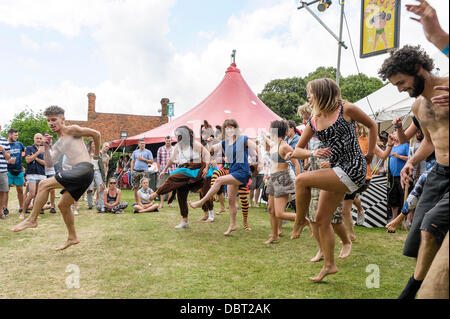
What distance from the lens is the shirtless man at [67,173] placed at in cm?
405

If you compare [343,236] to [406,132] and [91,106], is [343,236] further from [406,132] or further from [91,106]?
[91,106]

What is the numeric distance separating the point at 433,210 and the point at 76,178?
12.0 feet

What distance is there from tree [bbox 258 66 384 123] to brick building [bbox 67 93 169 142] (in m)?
12.6

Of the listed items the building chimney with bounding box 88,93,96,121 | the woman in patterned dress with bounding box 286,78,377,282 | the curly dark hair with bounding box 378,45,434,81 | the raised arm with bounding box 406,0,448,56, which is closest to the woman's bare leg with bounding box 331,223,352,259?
the woman in patterned dress with bounding box 286,78,377,282

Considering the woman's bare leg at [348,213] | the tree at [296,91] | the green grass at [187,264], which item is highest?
the tree at [296,91]

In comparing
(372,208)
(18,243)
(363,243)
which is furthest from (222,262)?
(372,208)

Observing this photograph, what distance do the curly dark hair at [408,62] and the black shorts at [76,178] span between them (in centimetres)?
347

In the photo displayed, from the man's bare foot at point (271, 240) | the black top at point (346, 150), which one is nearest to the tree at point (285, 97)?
the man's bare foot at point (271, 240)

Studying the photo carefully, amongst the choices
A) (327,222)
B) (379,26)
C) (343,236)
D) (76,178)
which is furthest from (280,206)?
(379,26)

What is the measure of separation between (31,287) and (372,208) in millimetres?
6631

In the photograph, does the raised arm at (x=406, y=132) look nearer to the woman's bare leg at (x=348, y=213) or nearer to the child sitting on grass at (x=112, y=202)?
the woman's bare leg at (x=348, y=213)

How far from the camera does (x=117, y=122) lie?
38.0 metres
